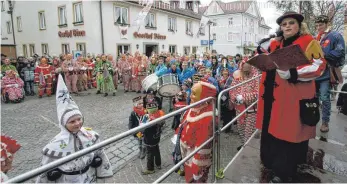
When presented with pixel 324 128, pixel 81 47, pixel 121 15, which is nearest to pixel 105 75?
pixel 81 47

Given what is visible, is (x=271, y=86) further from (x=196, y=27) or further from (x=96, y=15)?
(x=196, y=27)

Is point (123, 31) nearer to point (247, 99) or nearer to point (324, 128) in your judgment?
point (247, 99)

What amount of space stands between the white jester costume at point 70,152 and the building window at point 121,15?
16442 millimetres

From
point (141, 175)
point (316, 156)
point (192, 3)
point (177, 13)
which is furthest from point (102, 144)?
point (192, 3)

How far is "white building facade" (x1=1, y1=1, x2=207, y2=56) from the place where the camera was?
16.8 m

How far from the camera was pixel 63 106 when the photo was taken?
2287 millimetres

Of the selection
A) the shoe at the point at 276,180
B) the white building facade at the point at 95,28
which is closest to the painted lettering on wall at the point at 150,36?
the white building facade at the point at 95,28

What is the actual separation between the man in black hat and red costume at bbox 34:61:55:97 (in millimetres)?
10855

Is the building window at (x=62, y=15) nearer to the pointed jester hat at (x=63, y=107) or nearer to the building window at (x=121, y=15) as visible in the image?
the building window at (x=121, y=15)

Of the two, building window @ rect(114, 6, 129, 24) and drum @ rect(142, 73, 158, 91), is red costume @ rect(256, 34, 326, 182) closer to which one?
drum @ rect(142, 73, 158, 91)

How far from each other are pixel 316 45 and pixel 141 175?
2.95 m

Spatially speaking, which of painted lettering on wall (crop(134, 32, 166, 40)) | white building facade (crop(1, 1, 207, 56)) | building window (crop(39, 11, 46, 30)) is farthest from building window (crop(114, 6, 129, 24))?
building window (crop(39, 11, 46, 30))

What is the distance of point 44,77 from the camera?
35.7 ft

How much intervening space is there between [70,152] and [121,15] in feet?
57.0
